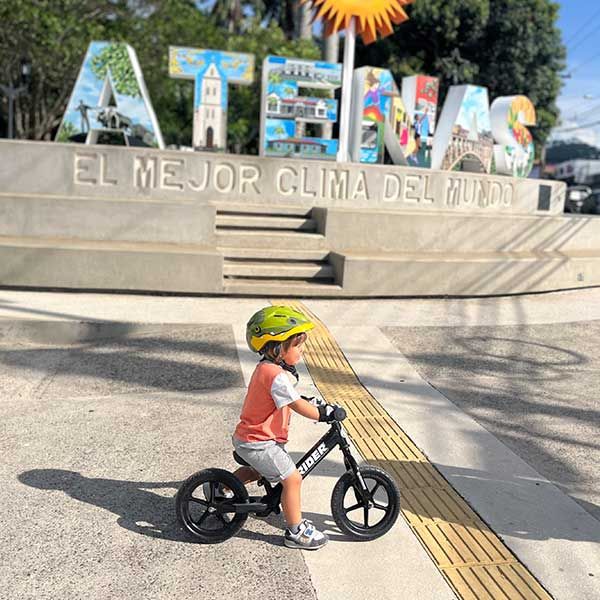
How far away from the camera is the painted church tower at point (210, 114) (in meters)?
11.9

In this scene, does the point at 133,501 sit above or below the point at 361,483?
below

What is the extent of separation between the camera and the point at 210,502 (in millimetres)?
3463

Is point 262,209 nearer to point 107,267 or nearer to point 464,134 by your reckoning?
point 107,267

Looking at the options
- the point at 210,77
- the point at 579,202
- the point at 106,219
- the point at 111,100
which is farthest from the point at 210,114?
the point at 579,202

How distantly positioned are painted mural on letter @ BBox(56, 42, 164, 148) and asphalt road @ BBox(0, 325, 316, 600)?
554 cm

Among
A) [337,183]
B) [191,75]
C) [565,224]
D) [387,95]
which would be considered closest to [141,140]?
[191,75]

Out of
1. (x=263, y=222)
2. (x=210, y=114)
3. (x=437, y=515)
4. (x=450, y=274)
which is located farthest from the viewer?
(x=210, y=114)

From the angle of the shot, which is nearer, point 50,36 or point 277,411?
point 277,411

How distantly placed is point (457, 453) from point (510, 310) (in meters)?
4.74

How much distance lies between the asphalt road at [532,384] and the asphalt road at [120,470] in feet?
6.02

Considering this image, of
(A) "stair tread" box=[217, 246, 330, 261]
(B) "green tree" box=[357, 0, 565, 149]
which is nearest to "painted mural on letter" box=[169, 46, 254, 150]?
(A) "stair tread" box=[217, 246, 330, 261]

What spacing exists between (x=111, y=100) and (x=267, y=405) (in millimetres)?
9716

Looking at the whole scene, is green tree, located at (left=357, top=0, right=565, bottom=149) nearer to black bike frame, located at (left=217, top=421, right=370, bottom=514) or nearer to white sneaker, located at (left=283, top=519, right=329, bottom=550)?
black bike frame, located at (left=217, top=421, right=370, bottom=514)

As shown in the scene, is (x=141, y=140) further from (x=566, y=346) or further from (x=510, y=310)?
(x=566, y=346)
